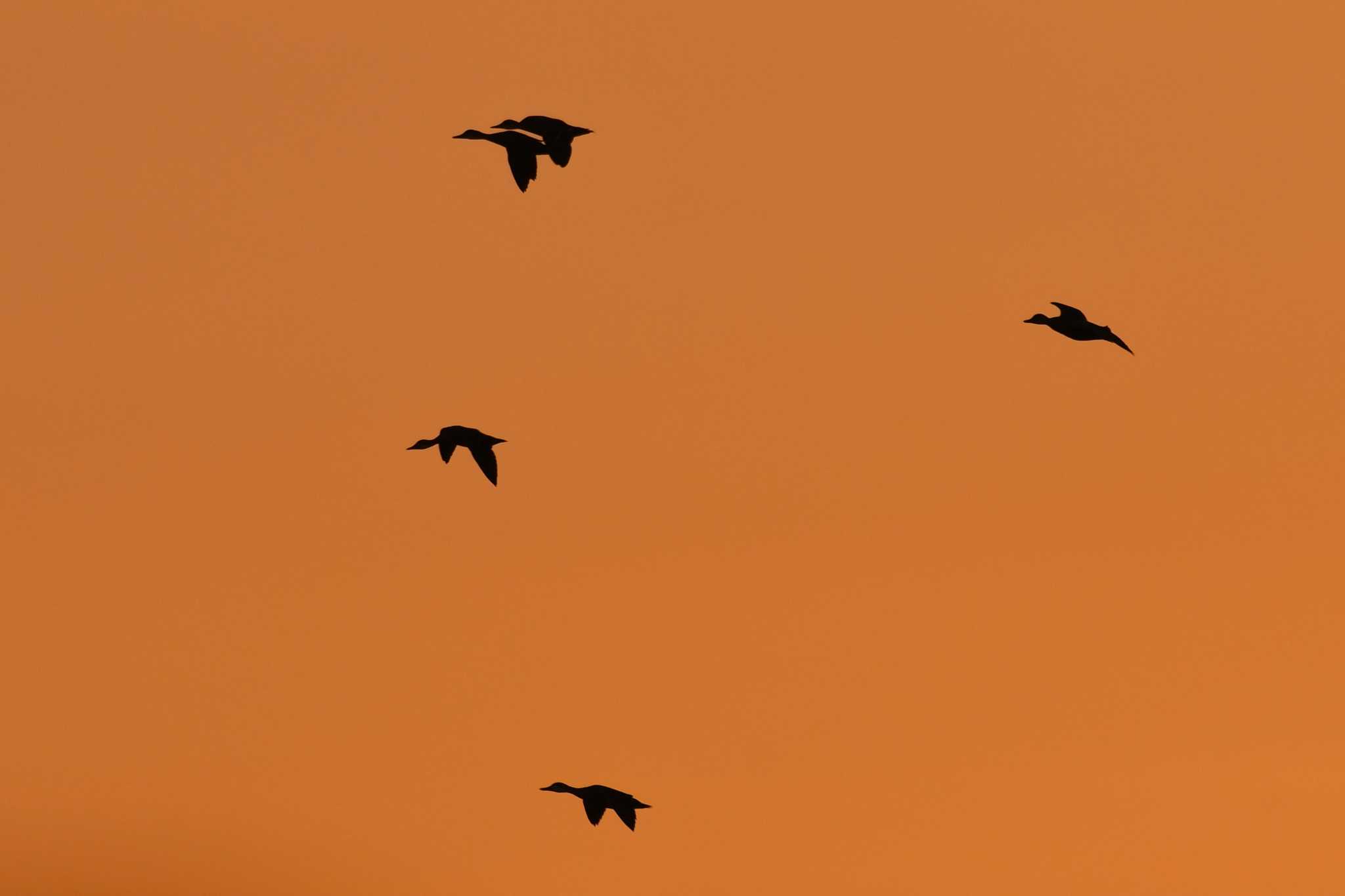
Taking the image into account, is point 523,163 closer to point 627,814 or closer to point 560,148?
point 560,148

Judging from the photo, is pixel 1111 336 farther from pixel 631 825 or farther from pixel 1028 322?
pixel 631 825

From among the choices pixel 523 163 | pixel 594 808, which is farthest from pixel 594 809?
pixel 523 163

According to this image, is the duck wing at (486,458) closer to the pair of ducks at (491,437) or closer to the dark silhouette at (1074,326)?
the pair of ducks at (491,437)

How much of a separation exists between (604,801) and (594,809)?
1.66ft

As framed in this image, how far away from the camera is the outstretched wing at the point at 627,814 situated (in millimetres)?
77625

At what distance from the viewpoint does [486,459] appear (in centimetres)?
8069

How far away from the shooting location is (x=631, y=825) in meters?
76.9

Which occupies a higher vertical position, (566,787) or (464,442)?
(464,442)

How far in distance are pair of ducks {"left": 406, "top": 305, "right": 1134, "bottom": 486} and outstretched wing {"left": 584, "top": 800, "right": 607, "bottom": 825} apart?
0.27 feet

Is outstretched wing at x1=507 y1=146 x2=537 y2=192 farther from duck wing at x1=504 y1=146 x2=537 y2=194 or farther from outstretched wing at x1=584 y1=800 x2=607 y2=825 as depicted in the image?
outstretched wing at x1=584 y1=800 x2=607 y2=825

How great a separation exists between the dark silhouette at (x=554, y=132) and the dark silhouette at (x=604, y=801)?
15.6 m

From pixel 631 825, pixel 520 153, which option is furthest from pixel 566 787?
pixel 520 153

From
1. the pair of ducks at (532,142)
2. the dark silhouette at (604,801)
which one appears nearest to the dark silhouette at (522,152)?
the pair of ducks at (532,142)

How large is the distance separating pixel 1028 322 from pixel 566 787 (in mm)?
16379
